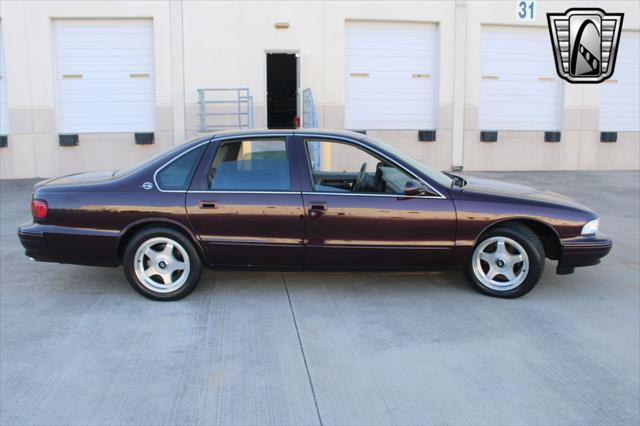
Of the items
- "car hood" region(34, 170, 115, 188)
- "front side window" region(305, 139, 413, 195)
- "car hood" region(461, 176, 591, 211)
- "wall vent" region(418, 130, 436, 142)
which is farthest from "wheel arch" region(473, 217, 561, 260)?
"wall vent" region(418, 130, 436, 142)

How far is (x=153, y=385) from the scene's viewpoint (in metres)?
3.92

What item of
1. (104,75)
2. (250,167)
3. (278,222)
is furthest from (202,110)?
(278,222)

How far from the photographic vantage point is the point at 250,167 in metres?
5.61

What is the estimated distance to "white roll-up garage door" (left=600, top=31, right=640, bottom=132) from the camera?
15711 mm

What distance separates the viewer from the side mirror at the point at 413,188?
18.0 feet

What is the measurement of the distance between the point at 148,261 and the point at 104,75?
32.8ft

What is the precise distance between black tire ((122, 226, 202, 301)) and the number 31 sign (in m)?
12.4

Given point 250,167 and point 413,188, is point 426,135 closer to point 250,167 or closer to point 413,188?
point 413,188

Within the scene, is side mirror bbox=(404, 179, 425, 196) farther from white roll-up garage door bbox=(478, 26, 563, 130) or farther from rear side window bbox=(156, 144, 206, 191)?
white roll-up garage door bbox=(478, 26, 563, 130)

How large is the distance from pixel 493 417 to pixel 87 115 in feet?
42.5

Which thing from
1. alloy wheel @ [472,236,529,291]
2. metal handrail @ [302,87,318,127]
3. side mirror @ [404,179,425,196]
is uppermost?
metal handrail @ [302,87,318,127]

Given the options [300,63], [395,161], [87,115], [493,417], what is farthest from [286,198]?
[87,115]

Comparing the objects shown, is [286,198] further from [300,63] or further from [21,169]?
[21,169]

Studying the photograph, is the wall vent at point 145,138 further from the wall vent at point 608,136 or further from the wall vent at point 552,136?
the wall vent at point 608,136
